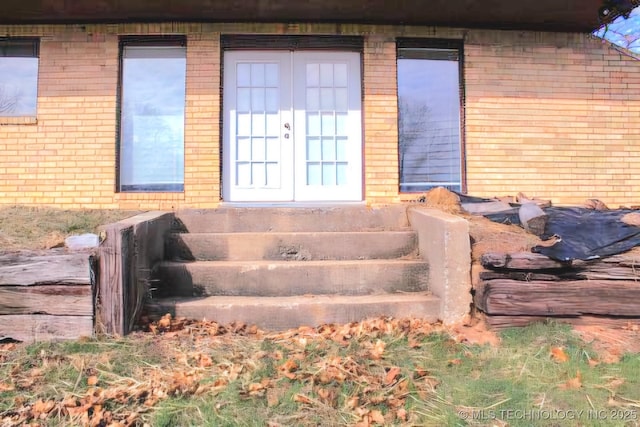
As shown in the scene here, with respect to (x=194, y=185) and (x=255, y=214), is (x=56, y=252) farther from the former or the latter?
(x=194, y=185)

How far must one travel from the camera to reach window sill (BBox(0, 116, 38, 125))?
639 cm

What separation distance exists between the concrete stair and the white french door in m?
1.55

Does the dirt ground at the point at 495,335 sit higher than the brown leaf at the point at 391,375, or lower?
higher

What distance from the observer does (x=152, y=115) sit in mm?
6699

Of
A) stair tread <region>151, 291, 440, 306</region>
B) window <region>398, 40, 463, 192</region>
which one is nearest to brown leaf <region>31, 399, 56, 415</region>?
stair tread <region>151, 291, 440, 306</region>

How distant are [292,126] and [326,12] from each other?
164 centimetres

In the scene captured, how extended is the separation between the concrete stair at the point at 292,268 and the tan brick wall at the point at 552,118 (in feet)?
7.95

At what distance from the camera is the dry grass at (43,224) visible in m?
4.19

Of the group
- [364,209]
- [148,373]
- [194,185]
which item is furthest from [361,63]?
[148,373]

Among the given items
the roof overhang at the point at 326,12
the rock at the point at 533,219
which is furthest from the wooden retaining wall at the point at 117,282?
the roof overhang at the point at 326,12

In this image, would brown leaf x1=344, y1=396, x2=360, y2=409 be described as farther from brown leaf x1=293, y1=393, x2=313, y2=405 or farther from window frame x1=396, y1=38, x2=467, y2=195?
window frame x1=396, y1=38, x2=467, y2=195

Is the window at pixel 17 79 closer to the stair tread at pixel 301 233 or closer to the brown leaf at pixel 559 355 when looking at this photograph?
the stair tread at pixel 301 233

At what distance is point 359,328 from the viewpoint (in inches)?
139

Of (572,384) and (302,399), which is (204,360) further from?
(572,384)
